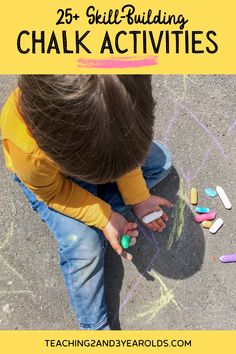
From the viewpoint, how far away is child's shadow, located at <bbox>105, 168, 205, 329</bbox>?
1663mm

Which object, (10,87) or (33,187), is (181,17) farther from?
(10,87)

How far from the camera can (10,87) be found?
1.76 meters

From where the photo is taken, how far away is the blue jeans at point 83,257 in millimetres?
1542

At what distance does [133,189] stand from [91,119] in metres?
0.60

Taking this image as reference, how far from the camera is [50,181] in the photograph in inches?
54.0

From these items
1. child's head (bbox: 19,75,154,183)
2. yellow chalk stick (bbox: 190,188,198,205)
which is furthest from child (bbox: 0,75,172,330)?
yellow chalk stick (bbox: 190,188,198,205)

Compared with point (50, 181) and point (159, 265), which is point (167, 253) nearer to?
point (159, 265)

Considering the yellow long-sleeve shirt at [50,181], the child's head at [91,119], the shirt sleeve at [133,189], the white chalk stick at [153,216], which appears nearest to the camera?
the child's head at [91,119]

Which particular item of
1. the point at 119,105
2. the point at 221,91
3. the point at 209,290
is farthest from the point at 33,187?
the point at 221,91

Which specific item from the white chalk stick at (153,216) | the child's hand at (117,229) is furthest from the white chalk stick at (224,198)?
the child's hand at (117,229)

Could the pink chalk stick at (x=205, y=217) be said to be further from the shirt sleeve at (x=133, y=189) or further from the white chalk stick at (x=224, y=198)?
the shirt sleeve at (x=133, y=189)

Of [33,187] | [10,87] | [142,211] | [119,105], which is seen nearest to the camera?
[119,105]

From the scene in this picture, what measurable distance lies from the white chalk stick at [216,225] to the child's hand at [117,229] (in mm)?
315

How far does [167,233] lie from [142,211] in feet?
0.47
